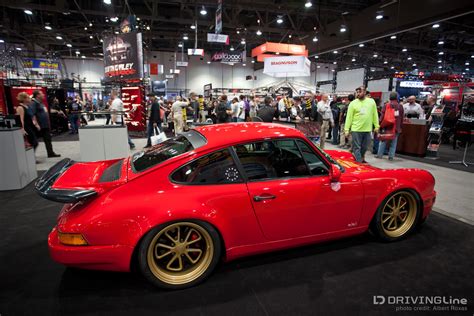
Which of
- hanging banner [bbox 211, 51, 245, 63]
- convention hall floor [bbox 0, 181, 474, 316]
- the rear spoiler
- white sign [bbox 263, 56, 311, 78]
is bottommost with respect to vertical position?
convention hall floor [bbox 0, 181, 474, 316]

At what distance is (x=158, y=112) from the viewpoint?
8117mm

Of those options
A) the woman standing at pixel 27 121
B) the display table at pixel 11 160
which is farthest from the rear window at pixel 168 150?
the woman standing at pixel 27 121

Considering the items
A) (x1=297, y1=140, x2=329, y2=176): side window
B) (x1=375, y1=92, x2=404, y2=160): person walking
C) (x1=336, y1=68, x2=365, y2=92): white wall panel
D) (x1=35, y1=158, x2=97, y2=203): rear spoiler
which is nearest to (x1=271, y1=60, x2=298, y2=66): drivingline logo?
(x1=336, y1=68, x2=365, y2=92): white wall panel

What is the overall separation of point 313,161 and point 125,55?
9.30 meters

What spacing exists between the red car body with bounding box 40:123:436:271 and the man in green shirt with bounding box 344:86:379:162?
3113mm

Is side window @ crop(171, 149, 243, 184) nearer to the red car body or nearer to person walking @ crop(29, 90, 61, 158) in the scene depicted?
the red car body

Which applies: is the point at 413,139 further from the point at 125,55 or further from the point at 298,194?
the point at 125,55

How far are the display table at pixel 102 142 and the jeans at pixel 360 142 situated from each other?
4.98 meters

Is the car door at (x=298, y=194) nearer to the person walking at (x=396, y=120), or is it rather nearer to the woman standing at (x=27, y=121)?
the person walking at (x=396, y=120)

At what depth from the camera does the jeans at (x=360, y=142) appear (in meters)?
5.81

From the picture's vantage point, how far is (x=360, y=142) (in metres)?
5.90

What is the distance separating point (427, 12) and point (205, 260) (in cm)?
1220

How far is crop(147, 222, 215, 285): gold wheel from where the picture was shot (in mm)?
2092

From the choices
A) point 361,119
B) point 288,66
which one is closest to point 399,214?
point 361,119
